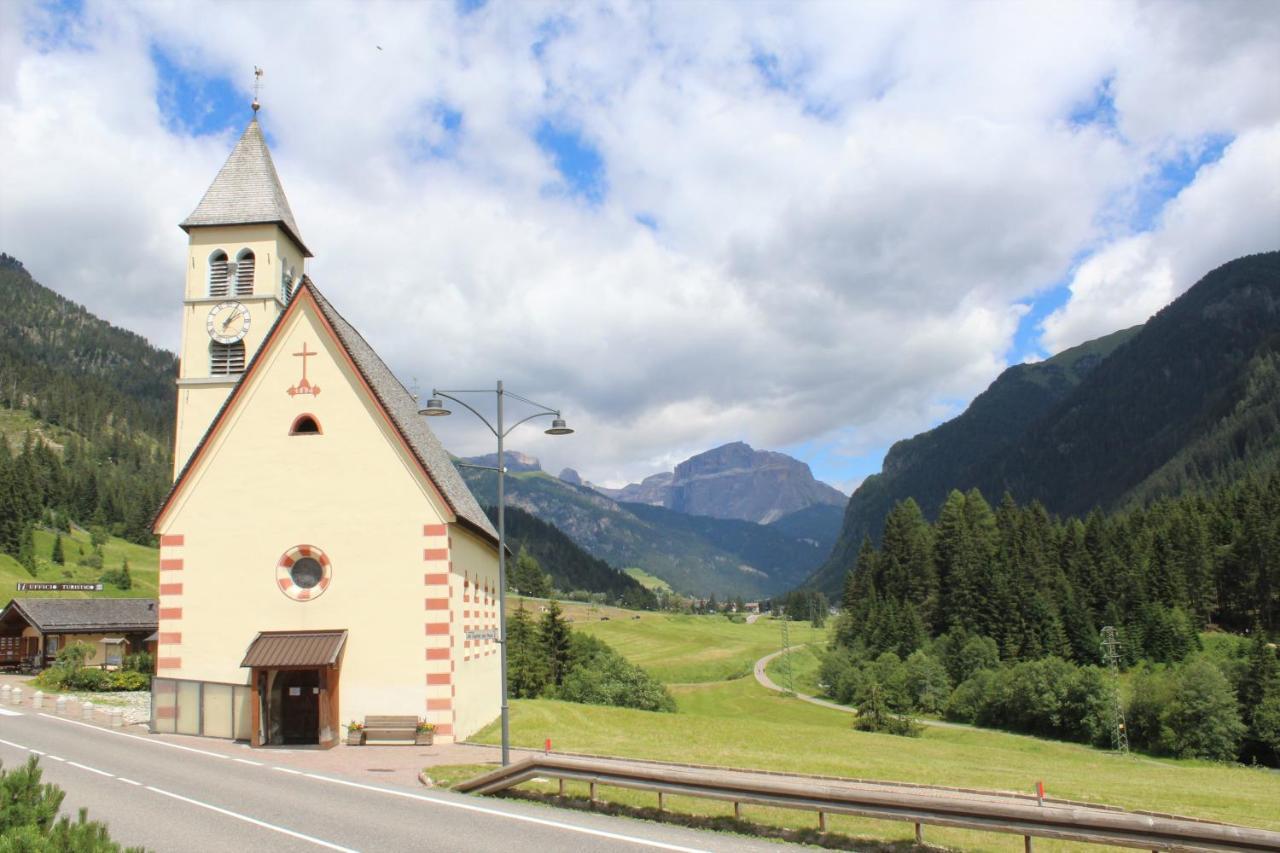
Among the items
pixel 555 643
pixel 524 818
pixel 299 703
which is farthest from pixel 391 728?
pixel 555 643

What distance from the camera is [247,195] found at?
127ft

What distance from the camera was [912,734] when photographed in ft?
311

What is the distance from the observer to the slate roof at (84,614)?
75.2 metres

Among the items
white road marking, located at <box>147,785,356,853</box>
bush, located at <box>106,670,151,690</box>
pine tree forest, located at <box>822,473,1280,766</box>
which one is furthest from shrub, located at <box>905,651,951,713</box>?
white road marking, located at <box>147,785,356,853</box>

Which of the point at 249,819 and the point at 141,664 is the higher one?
the point at 141,664

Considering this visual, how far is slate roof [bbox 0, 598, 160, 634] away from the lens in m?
75.2

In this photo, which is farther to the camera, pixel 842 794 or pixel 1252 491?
pixel 1252 491

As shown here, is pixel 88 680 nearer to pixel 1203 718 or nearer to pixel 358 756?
pixel 358 756

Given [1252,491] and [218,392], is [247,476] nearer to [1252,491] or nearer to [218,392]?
[218,392]

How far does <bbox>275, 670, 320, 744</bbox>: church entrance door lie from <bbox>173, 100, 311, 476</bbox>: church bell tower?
11.8 m

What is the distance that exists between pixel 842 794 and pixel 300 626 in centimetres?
2009

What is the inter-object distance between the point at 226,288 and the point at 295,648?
17.0m

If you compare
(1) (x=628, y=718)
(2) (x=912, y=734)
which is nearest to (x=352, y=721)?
(1) (x=628, y=718)

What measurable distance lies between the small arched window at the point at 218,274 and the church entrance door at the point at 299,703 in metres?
16.9
